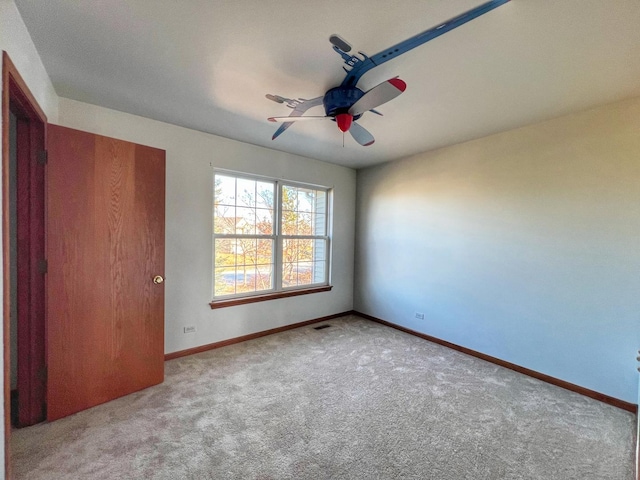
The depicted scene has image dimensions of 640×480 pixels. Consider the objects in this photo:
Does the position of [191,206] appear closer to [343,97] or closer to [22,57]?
[22,57]

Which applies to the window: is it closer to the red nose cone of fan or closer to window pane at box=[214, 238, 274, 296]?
window pane at box=[214, 238, 274, 296]

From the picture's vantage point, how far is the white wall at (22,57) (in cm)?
128

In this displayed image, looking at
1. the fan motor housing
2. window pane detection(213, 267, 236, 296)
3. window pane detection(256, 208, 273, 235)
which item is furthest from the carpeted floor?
the fan motor housing

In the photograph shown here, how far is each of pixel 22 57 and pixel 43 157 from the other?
0.66 metres

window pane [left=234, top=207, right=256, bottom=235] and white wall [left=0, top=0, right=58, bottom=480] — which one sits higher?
white wall [left=0, top=0, right=58, bottom=480]

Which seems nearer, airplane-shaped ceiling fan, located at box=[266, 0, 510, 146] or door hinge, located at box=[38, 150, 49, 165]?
airplane-shaped ceiling fan, located at box=[266, 0, 510, 146]

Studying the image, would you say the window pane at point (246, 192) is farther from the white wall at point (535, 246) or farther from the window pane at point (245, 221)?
the white wall at point (535, 246)

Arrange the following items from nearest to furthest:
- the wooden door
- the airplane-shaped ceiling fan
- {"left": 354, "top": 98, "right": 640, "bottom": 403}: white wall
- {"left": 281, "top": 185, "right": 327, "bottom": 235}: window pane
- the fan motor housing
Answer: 1. the airplane-shaped ceiling fan
2. the fan motor housing
3. the wooden door
4. {"left": 354, "top": 98, "right": 640, "bottom": 403}: white wall
5. {"left": 281, "top": 185, "right": 327, "bottom": 235}: window pane

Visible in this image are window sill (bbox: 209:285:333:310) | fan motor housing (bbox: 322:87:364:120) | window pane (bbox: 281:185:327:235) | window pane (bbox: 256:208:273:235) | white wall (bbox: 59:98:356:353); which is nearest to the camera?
fan motor housing (bbox: 322:87:364:120)

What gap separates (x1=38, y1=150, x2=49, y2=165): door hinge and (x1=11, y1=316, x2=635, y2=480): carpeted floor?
183 cm

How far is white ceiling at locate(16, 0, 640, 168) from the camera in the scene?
4.54 ft

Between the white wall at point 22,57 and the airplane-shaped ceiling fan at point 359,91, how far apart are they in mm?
1256

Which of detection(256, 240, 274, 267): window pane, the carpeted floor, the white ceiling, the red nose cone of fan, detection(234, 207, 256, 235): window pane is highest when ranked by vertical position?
the white ceiling

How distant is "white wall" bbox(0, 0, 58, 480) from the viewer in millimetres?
1280
